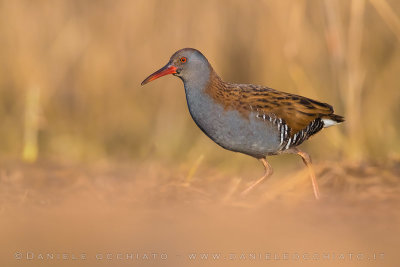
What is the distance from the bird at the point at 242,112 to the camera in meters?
4.65

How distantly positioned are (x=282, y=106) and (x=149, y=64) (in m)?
2.61

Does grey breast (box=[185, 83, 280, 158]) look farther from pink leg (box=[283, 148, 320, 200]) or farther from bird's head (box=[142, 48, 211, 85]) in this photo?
pink leg (box=[283, 148, 320, 200])

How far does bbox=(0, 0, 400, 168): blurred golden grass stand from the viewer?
6.82m

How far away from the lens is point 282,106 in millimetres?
4914

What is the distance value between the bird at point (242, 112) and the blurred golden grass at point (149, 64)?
5.47ft

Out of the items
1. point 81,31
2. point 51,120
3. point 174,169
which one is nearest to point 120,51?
point 81,31

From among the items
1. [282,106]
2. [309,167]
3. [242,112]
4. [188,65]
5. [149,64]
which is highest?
[149,64]

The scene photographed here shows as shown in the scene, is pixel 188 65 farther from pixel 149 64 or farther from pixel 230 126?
pixel 149 64

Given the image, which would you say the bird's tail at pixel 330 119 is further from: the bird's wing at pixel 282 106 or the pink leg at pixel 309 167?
the pink leg at pixel 309 167

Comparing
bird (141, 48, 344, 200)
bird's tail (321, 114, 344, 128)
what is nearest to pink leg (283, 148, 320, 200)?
bird (141, 48, 344, 200)

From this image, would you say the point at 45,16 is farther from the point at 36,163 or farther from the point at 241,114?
the point at 241,114

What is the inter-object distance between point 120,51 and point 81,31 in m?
0.41

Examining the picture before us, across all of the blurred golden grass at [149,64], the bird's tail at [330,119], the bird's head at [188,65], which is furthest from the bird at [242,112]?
the blurred golden grass at [149,64]

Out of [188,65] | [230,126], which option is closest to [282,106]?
[230,126]
